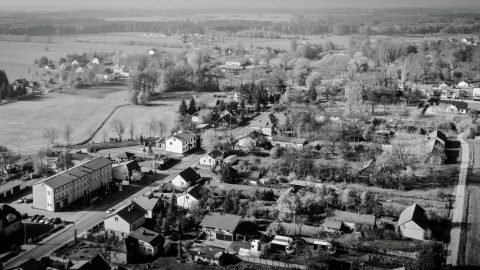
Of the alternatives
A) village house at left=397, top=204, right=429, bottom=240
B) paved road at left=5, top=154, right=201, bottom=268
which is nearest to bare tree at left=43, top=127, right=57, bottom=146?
paved road at left=5, top=154, right=201, bottom=268

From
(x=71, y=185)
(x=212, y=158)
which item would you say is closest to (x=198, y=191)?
(x=212, y=158)

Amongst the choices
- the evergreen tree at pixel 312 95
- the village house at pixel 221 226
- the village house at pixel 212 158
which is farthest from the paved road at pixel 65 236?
the evergreen tree at pixel 312 95

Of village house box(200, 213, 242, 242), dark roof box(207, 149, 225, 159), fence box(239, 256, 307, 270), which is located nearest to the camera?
fence box(239, 256, 307, 270)

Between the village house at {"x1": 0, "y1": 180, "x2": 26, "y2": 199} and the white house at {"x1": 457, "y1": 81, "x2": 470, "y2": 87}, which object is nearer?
the village house at {"x1": 0, "y1": 180, "x2": 26, "y2": 199}

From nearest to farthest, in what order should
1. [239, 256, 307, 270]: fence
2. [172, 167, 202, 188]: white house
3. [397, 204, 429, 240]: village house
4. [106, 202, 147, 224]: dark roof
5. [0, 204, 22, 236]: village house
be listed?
[239, 256, 307, 270]: fence < [397, 204, 429, 240]: village house < [0, 204, 22, 236]: village house < [106, 202, 147, 224]: dark roof < [172, 167, 202, 188]: white house

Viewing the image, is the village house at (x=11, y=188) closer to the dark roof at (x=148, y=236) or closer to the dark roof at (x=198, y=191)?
the dark roof at (x=148, y=236)

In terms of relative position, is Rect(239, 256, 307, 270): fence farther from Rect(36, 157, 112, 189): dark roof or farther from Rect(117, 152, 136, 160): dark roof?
Rect(117, 152, 136, 160): dark roof

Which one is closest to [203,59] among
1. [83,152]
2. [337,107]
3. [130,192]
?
[337,107]
